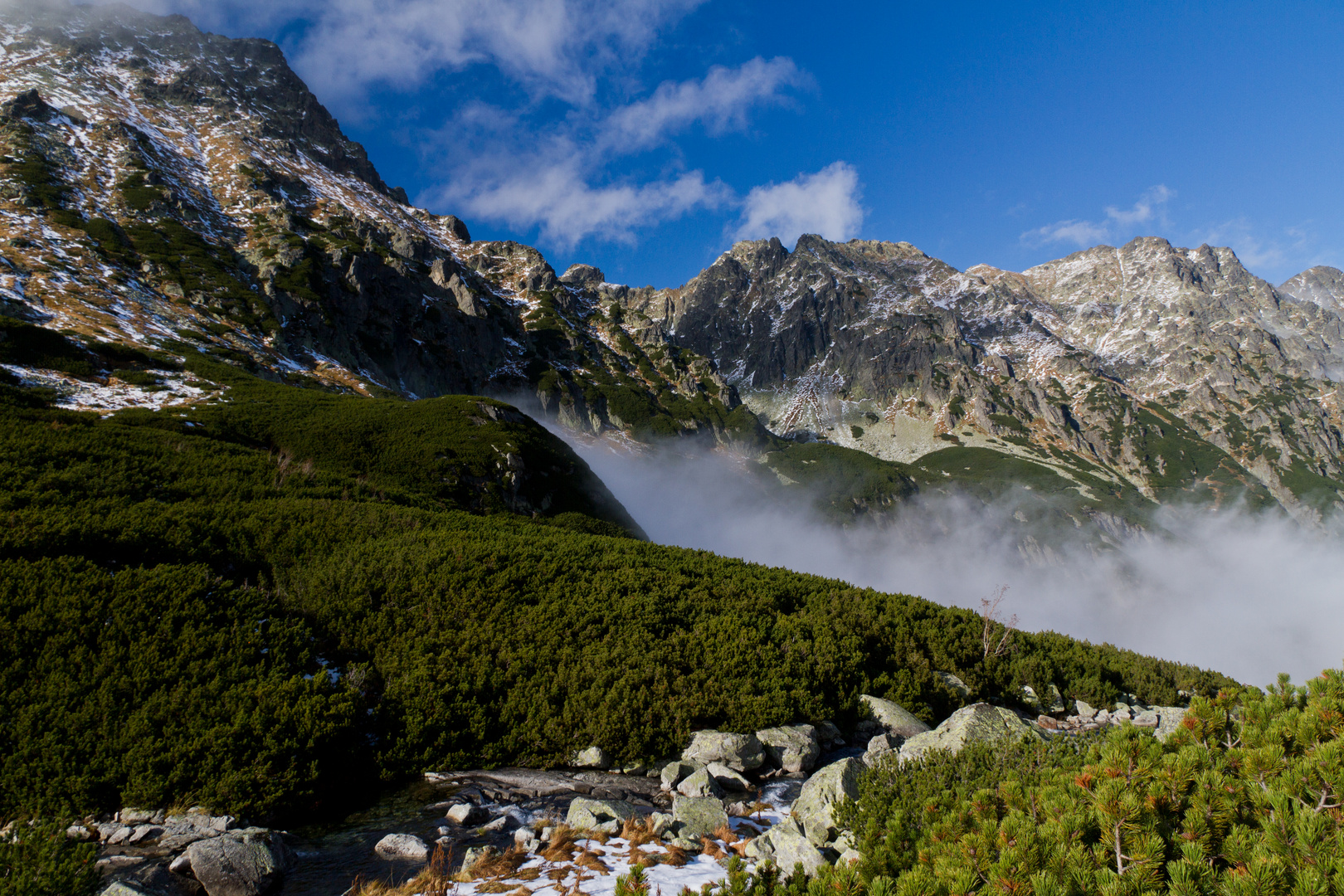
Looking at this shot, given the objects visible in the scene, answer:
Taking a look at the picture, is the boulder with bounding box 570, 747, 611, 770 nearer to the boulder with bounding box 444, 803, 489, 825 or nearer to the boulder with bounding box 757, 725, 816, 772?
the boulder with bounding box 444, 803, 489, 825

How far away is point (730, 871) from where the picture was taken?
5625 millimetres

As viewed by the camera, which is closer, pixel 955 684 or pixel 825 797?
pixel 825 797

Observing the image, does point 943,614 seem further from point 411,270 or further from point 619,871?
point 411,270

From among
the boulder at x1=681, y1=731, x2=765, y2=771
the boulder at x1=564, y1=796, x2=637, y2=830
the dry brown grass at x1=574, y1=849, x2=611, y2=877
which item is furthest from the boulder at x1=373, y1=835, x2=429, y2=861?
the boulder at x1=681, y1=731, x2=765, y2=771

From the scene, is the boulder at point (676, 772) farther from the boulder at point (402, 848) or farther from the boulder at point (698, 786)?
the boulder at point (402, 848)

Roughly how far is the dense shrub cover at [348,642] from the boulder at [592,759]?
0.70ft

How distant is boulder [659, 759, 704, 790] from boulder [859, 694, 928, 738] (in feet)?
16.1

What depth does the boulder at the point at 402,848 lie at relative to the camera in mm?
7066

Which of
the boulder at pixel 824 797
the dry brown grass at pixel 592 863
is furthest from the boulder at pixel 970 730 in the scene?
the dry brown grass at pixel 592 863

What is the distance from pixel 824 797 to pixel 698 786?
2.21 m

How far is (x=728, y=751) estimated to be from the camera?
10.3m

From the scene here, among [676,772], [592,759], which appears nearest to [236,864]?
[592,759]

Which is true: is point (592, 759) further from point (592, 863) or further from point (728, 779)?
point (592, 863)

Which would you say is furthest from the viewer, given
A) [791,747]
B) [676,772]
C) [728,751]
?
[791,747]
